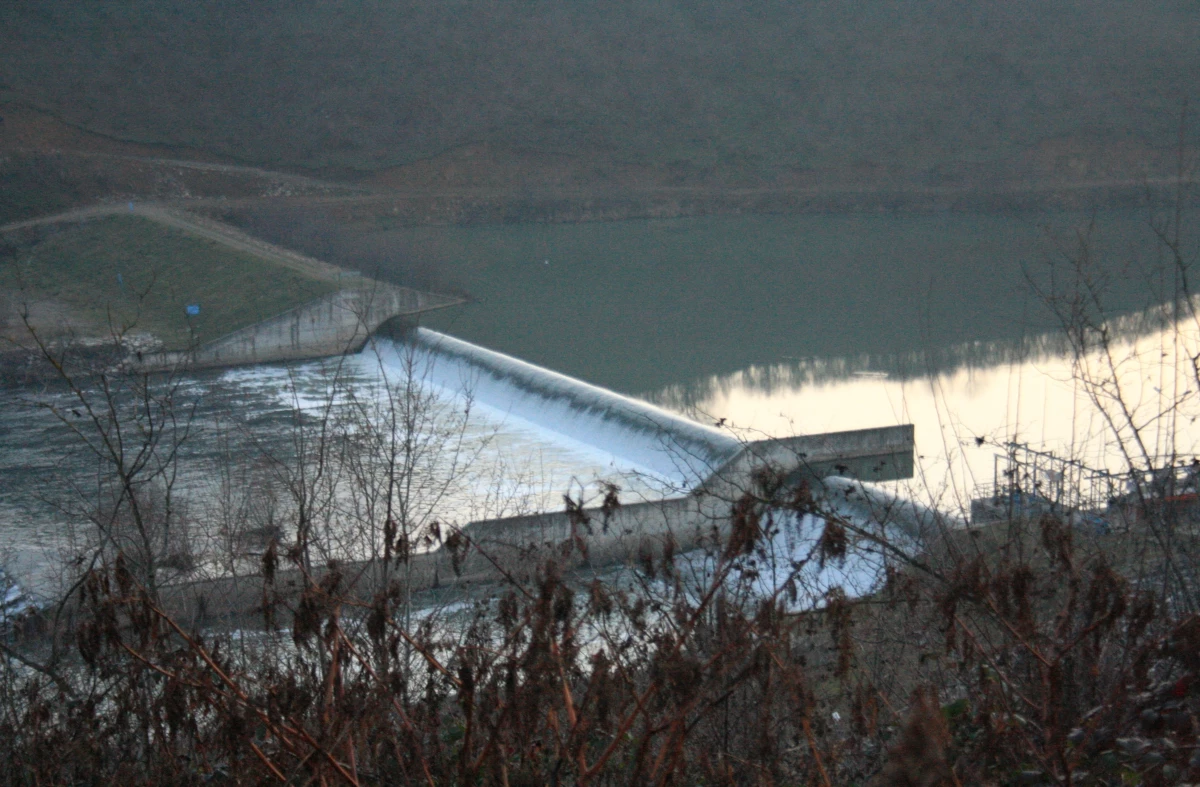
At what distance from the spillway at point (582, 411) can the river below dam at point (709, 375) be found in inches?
2.6

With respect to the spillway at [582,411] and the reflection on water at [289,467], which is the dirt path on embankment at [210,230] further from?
the reflection on water at [289,467]

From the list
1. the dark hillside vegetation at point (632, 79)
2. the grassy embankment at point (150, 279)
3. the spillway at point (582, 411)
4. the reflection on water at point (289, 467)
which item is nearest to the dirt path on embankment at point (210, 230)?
the grassy embankment at point (150, 279)

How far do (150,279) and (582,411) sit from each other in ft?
38.3

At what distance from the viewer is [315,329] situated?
58.3ft

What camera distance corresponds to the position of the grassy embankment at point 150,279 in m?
18.1

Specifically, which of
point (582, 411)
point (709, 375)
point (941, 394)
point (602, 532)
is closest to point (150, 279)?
point (709, 375)

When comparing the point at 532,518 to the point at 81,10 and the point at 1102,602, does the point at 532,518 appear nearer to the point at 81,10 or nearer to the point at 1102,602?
the point at 1102,602

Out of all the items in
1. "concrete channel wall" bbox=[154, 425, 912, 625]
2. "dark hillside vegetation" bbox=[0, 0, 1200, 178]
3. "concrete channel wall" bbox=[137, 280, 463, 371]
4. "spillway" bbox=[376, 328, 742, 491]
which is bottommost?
"concrete channel wall" bbox=[154, 425, 912, 625]

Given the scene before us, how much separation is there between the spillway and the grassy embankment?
A: 374 cm

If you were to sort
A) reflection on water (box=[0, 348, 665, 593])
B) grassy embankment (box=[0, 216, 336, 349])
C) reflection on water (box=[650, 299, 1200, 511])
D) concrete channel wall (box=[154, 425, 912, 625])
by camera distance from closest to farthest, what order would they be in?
1. concrete channel wall (box=[154, 425, 912, 625])
2. reflection on water (box=[0, 348, 665, 593])
3. reflection on water (box=[650, 299, 1200, 511])
4. grassy embankment (box=[0, 216, 336, 349])

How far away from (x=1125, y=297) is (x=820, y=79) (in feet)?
115

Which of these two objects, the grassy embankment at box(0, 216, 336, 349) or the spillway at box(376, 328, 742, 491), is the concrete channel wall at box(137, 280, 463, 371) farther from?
the spillway at box(376, 328, 742, 491)

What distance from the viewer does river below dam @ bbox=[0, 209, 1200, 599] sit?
8219mm

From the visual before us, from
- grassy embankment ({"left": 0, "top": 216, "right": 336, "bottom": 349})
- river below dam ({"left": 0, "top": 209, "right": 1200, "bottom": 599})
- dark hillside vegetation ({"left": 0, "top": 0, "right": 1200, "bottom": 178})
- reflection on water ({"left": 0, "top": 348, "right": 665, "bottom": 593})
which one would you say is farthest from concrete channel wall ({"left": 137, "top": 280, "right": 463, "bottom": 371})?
dark hillside vegetation ({"left": 0, "top": 0, "right": 1200, "bottom": 178})
